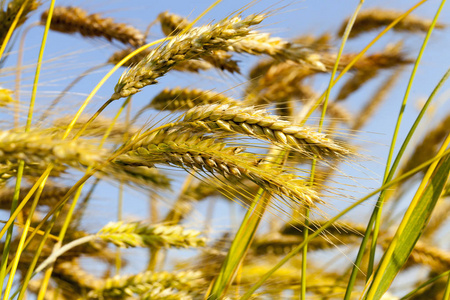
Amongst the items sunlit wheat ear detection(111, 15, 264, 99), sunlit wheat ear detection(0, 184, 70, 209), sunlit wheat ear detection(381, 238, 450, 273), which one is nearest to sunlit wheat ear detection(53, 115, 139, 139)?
sunlit wheat ear detection(111, 15, 264, 99)

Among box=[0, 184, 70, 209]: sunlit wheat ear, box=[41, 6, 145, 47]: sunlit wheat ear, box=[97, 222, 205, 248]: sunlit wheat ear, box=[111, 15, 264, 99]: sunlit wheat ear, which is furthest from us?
box=[41, 6, 145, 47]: sunlit wheat ear

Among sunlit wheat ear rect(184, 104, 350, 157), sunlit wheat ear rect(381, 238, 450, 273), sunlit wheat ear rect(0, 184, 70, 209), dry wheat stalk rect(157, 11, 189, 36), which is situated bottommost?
sunlit wheat ear rect(0, 184, 70, 209)

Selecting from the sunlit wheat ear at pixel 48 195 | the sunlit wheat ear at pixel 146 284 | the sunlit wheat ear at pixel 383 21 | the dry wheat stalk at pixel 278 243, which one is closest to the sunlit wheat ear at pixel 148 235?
the sunlit wheat ear at pixel 146 284

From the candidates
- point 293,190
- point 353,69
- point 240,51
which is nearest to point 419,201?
point 293,190

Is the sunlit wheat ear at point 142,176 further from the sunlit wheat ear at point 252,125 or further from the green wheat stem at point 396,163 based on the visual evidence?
the green wheat stem at point 396,163

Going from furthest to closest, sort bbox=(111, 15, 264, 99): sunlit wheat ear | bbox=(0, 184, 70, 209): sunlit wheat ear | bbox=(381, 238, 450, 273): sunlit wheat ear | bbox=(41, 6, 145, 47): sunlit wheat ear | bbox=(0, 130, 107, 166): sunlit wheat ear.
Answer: bbox=(381, 238, 450, 273): sunlit wheat ear < bbox=(41, 6, 145, 47): sunlit wheat ear < bbox=(0, 184, 70, 209): sunlit wheat ear < bbox=(111, 15, 264, 99): sunlit wheat ear < bbox=(0, 130, 107, 166): sunlit wheat ear

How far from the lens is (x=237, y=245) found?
959 millimetres

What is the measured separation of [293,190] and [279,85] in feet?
4.53

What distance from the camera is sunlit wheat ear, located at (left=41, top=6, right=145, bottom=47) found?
1.46 meters

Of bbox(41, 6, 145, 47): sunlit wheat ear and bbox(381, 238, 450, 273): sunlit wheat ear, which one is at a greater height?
bbox(41, 6, 145, 47): sunlit wheat ear

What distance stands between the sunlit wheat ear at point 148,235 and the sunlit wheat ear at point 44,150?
0.54 m

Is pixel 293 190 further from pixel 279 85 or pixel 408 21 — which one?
pixel 408 21

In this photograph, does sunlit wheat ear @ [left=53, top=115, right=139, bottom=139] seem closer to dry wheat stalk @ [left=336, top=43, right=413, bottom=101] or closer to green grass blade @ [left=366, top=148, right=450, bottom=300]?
green grass blade @ [left=366, top=148, right=450, bottom=300]

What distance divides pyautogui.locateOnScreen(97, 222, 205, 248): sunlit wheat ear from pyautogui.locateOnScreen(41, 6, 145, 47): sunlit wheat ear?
648 mm
